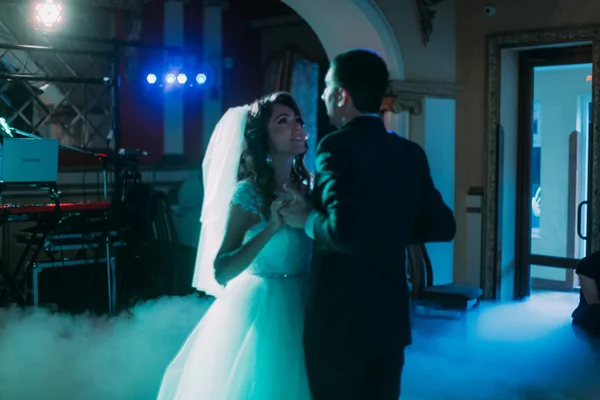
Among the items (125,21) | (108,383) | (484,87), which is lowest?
(108,383)

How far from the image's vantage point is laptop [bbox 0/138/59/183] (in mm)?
4996

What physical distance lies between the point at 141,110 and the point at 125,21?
103 centimetres

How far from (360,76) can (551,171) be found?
4961mm

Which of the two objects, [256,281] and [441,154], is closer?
[256,281]

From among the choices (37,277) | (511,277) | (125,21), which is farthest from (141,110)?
(511,277)

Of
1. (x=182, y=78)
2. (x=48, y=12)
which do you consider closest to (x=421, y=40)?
(x=182, y=78)

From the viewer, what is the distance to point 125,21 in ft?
25.9

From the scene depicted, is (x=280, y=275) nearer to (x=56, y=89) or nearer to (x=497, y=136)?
(x=497, y=136)

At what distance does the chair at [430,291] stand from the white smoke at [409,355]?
0.42ft

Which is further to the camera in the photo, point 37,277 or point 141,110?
point 141,110

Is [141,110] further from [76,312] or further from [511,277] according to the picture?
[511,277]

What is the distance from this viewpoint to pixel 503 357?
430 cm

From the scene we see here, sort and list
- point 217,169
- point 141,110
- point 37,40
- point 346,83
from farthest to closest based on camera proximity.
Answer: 1. point 141,110
2. point 37,40
3. point 217,169
4. point 346,83

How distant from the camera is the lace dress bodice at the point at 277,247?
7.25 feet
